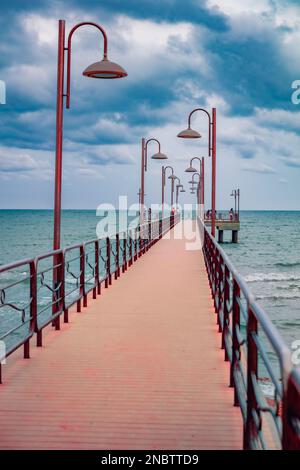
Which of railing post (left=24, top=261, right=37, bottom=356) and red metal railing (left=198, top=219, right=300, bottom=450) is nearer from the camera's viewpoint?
red metal railing (left=198, top=219, right=300, bottom=450)

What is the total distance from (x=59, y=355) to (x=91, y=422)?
224 centimetres

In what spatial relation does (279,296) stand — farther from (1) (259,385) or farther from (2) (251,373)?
(2) (251,373)

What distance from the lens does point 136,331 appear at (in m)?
8.05

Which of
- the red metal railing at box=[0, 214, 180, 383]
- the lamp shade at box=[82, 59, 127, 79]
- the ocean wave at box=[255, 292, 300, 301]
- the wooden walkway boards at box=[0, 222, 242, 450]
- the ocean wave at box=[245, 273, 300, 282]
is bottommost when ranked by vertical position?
the ocean wave at box=[245, 273, 300, 282]

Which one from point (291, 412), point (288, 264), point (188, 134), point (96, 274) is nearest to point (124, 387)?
point (291, 412)

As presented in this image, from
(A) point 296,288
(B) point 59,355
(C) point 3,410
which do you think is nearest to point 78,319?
(B) point 59,355

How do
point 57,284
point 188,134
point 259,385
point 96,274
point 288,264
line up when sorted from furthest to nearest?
point 288,264, point 188,134, point 96,274, point 57,284, point 259,385

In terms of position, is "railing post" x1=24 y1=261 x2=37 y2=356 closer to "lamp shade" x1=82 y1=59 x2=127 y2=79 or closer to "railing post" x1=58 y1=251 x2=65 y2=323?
"railing post" x1=58 y1=251 x2=65 y2=323

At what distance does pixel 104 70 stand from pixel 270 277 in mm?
32190

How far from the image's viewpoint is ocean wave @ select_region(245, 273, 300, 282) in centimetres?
3781

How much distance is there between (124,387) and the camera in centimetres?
549

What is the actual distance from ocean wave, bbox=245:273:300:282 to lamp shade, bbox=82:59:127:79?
94.0ft

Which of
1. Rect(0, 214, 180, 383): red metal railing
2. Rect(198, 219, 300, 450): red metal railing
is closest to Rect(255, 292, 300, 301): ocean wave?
Rect(0, 214, 180, 383): red metal railing

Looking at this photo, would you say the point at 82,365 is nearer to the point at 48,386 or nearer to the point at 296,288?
the point at 48,386
